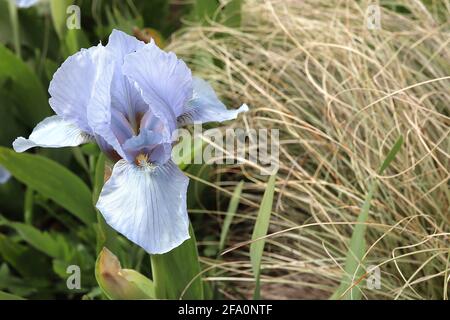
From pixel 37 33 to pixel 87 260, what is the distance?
54cm

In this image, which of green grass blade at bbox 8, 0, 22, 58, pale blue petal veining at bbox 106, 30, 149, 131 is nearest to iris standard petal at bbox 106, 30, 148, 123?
pale blue petal veining at bbox 106, 30, 149, 131

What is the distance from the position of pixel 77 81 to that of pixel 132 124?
7cm

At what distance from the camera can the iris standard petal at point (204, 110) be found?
2.38 feet

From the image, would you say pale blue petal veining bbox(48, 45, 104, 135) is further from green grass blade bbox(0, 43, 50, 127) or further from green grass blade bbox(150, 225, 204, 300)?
green grass blade bbox(0, 43, 50, 127)

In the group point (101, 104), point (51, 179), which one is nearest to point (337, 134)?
point (51, 179)

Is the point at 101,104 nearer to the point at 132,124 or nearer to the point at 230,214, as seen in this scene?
the point at 132,124

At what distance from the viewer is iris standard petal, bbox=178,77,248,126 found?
0.73m

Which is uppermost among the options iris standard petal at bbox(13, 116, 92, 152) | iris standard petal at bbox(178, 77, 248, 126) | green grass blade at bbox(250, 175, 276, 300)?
iris standard petal at bbox(178, 77, 248, 126)

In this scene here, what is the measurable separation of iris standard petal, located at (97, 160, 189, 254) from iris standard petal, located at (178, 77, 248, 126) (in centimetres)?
7

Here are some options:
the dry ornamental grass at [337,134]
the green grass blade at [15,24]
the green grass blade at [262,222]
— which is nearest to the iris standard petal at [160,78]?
the green grass blade at [262,222]

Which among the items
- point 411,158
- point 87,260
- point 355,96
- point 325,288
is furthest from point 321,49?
point 87,260

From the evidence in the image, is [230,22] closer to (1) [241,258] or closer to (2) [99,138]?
(1) [241,258]

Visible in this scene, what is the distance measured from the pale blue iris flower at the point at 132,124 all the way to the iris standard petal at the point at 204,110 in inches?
0.8

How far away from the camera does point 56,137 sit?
2.29 feet
